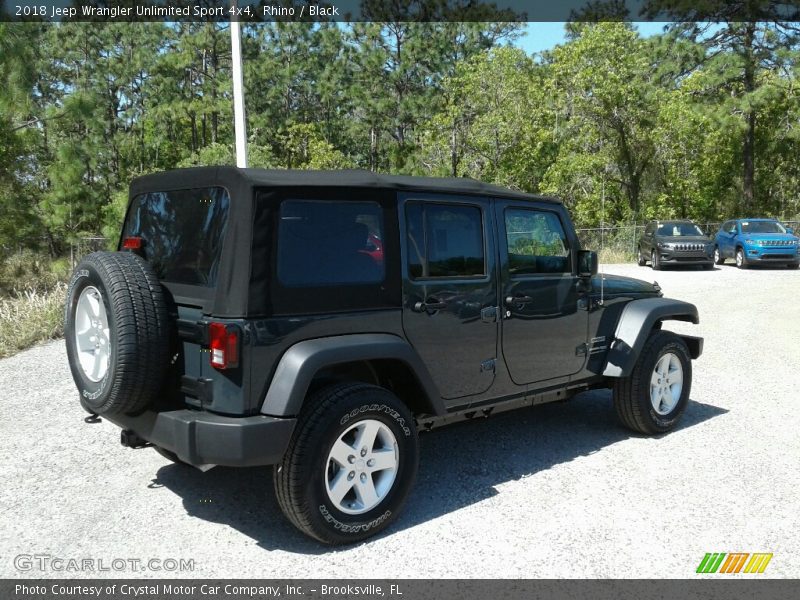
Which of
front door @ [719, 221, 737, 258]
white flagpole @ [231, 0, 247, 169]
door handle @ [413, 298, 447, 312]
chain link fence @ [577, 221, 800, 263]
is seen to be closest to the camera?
door handle @ [413, 298, 447, 312]

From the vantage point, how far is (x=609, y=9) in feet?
167

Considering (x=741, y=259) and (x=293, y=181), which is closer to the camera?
(x=293, y=181)

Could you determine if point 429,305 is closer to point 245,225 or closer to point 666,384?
point 245,225

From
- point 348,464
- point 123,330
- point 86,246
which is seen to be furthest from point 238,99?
point 348,464

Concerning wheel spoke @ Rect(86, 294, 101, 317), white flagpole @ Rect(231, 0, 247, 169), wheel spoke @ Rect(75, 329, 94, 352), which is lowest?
wheel spoke @ Rect(75, 329, 94, 352)

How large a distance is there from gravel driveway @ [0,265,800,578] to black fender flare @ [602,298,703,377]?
61cm

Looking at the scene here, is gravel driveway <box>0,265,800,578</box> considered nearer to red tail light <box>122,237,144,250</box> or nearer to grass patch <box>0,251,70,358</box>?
red tail light <box>122,237,144,250</box>

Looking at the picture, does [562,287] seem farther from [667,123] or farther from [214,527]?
[667,123]

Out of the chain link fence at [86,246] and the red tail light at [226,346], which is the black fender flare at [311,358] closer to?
the red tail light at [226,346]

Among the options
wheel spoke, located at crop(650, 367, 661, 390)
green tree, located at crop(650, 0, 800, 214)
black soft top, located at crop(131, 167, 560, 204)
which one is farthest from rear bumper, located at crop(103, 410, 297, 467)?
green tree, located at crop(650, 0, 800, 214)

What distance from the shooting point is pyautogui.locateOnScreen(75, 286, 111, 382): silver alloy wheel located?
377cm

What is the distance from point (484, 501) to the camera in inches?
169

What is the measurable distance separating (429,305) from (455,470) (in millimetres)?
1385

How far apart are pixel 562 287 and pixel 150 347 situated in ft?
9.23
